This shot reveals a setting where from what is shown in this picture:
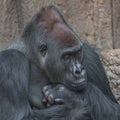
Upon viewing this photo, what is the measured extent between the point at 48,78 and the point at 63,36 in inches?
12.3

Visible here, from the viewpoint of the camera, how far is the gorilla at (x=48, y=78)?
521cm

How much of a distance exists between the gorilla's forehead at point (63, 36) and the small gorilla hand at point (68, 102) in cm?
28

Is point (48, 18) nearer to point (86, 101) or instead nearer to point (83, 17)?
point (86, 101)

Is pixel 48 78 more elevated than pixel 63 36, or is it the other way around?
pixel 63 36

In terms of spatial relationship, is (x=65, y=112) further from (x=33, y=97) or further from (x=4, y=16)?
(x=4, y=16)

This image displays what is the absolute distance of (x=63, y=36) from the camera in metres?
5.25

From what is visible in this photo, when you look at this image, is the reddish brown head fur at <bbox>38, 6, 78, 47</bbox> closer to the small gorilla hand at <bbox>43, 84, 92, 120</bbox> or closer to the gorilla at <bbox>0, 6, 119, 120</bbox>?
the gorilla at <bbox>0, 6, 119, 120</bbox>

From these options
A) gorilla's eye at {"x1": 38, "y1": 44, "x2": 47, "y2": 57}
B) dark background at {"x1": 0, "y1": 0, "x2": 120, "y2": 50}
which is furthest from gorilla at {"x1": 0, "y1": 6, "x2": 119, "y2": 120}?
Result: dark background at {"x1": 0, "y1": 0, "x2": 120, "y2": 50}

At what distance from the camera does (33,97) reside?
213 inches

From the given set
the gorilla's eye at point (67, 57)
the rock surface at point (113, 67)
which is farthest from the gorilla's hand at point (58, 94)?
the rock surface at point (113, 67)

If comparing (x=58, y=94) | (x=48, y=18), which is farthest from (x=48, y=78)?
(x=48, y=18)

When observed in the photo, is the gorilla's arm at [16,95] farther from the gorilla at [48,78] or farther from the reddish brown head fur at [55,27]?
the reddish brown head fur at [55,27]

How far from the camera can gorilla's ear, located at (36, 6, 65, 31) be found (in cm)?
532

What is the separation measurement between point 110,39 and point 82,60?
3.72 ft
